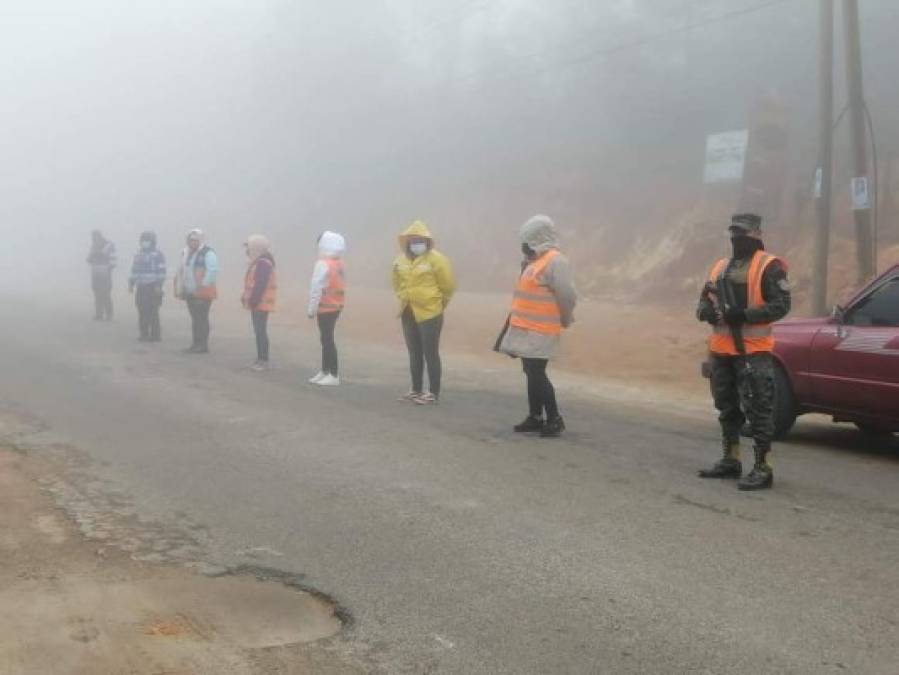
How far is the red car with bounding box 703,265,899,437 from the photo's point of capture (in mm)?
7258

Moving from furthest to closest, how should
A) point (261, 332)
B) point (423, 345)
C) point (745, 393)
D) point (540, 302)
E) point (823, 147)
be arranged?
point (823, 147) < point (261, 332) < point (423, 345) < point (540, 302) < point (745, 393)

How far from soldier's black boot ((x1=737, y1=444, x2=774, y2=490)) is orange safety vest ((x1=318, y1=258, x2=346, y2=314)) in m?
5.26

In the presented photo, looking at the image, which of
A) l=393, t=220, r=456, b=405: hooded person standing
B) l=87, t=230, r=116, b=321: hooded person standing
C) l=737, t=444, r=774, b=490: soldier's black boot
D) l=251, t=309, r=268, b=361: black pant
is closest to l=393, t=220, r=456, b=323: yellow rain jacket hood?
l=393, t=220, r=456, b=405: hooded person standing

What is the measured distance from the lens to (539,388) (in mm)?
7910

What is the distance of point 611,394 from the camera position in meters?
11.3

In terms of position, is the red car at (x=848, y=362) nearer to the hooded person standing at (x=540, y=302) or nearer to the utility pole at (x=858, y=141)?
the hooded person standing at (x=540, y=302)

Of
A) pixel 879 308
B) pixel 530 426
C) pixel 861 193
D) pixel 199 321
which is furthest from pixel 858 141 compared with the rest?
pixel 199 321

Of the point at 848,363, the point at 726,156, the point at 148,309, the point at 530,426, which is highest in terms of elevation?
the point at 726,156

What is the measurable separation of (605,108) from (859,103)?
1690 cm

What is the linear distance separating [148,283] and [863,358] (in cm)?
1056

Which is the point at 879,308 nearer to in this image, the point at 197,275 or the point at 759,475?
the point at 759,475

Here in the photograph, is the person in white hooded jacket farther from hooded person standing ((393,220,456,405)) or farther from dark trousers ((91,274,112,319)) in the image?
dark trousers ((91,274,112,319))

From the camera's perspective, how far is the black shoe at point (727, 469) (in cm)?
651

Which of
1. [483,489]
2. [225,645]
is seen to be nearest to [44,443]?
[483,489]
